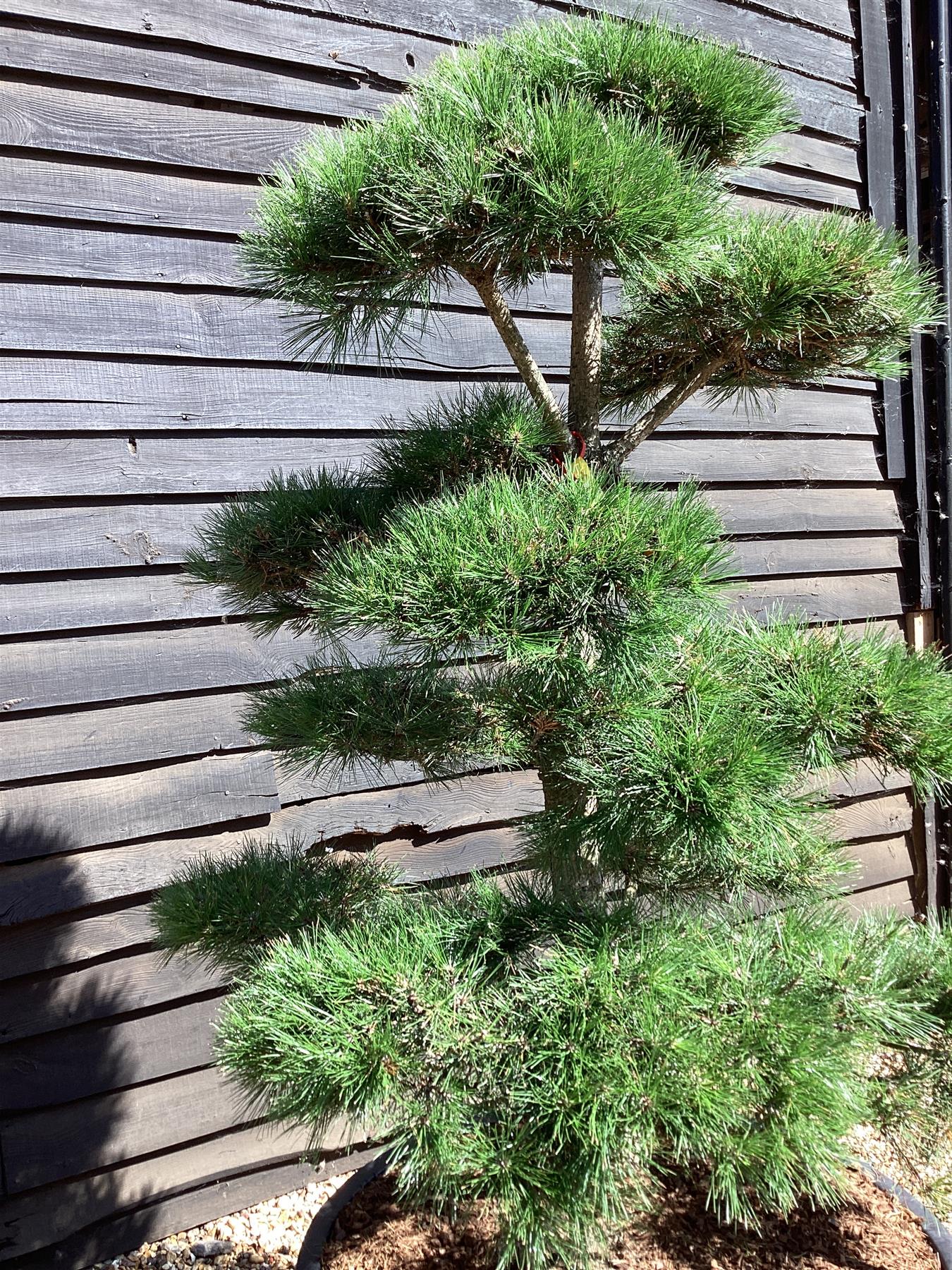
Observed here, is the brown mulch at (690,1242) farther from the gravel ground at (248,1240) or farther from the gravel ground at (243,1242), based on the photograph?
the gravel ground at (243,1242)

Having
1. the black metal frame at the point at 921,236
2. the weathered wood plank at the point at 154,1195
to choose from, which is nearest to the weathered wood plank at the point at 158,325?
the weathered wood plank at the point at 154,1195

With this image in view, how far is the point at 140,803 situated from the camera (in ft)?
6.25

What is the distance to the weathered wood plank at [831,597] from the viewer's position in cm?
274

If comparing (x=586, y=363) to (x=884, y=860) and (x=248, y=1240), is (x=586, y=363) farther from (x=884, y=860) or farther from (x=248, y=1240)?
(x=884, y=860)

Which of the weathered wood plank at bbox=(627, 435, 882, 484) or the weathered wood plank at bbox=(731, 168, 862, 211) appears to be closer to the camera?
the weathered wood plank at bbox=(627, 435, 882, 484)

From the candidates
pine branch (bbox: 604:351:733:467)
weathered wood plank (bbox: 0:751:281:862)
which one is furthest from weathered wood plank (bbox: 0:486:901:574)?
pine branch (bbox: 604:351:733:467)

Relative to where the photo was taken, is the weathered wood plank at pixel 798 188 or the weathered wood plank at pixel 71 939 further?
the weathered wood plank at pixel 798 188

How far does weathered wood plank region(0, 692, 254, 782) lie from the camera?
1806mm

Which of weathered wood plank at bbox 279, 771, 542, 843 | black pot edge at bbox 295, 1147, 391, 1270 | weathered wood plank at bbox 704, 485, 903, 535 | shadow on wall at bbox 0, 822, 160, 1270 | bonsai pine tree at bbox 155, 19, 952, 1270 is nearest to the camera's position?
bonsai pine tree at bbox 155, 19, 952, 1270

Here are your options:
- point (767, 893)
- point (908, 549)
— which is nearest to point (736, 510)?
point (908, 549)

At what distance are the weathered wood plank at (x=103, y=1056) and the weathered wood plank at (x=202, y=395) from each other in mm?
1159

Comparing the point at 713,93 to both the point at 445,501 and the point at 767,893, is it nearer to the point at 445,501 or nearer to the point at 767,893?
the point at 445,501

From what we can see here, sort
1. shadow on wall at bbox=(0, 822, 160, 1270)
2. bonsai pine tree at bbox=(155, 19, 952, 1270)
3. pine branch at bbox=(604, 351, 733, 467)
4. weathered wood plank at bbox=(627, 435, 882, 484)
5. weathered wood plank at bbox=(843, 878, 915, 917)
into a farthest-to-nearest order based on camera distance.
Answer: weathered wood plank at bbox=(843, 878, 915, 917) < weathered wood plank at bbox=(627, 435, 882, 484) < shadow on wall at bbox=(0, 822, 160, 1270) < pine branch at bbox=(604, 351, 733, 467) < bonsai pine tree at bbox=(155, 19, 952, 1270)

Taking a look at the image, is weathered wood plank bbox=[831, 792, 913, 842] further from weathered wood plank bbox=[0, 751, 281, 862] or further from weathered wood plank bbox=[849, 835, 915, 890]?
weathered wood plank bbox=[0, 751, 281, 862]
